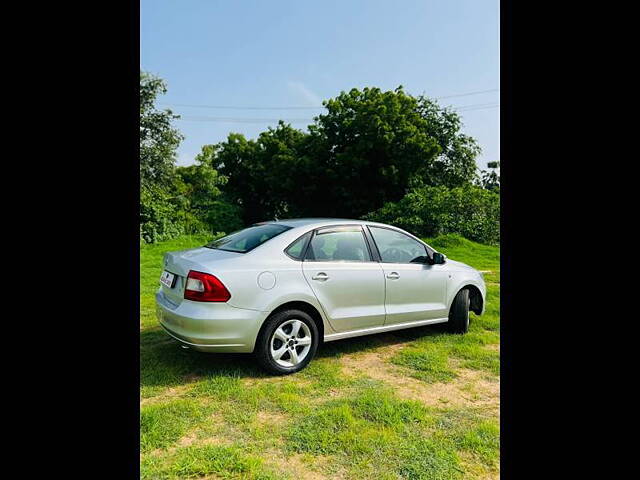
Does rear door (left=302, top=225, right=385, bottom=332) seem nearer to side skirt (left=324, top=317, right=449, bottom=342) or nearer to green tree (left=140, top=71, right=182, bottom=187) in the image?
side skirt (left=324, top=317, right=449, bottom=342)

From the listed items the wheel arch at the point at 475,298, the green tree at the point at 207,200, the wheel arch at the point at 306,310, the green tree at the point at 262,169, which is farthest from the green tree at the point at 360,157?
the wheel arch at the point at 306,310

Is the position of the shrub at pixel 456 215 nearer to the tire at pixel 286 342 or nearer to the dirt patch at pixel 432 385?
the dirt patch at pixel 432 385

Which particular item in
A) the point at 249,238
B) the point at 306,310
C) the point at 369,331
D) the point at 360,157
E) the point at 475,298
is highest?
the point at 360,157

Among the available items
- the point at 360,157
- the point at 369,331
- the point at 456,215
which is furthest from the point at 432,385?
the point at 360,157

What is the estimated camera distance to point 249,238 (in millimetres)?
4379

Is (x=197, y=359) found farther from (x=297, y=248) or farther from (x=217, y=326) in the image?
(x=297, y=248)

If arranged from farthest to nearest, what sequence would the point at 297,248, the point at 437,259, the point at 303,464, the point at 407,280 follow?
the point at 437,259
the point at 407,280
the point at 297,248
the point at 303,464

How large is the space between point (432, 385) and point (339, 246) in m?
1.69

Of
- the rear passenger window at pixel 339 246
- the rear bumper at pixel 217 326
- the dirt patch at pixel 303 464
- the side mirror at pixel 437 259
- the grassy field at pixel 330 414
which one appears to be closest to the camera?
the dirt patch at pixel 303 464

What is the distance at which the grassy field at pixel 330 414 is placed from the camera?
2.52 m

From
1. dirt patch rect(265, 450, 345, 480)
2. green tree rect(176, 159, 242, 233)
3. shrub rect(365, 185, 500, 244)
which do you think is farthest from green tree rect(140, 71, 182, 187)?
dirt patch rect(265, 450, 345, 480)

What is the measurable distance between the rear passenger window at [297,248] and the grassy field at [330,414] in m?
1.16

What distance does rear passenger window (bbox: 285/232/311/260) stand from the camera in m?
4.14
